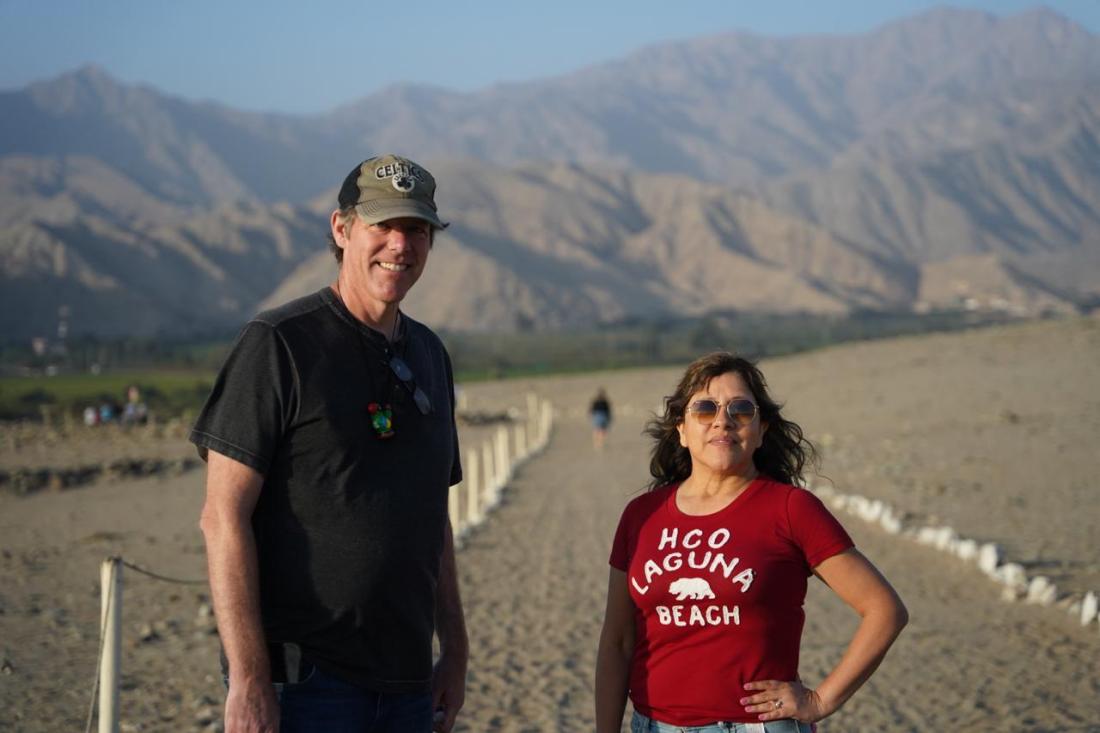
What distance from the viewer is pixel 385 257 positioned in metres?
3.43

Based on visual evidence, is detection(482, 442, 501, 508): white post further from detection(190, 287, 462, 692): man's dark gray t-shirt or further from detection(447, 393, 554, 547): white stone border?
detection(190, 287, 462, 692): man's dark gray t-shirt

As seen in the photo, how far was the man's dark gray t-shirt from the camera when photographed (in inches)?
124

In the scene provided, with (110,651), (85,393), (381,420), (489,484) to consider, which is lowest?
(110,651)

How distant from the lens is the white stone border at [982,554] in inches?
423

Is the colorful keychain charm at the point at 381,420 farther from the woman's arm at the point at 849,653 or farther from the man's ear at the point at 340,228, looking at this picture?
the woman's arm at the point at 849,653

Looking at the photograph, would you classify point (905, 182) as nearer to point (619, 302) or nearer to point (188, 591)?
point (619, 302)

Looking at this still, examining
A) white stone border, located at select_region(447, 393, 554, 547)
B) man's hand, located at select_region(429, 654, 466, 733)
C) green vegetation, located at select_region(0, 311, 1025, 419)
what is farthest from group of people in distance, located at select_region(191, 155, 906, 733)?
green vegetation, located at select_region(0, 311, 1025, 419)

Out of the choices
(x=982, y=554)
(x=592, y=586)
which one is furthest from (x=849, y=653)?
(x=982, y=554)

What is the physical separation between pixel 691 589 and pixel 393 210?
1254 millimetres

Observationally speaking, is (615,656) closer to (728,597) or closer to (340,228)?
(728,597)

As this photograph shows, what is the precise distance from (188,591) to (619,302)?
374 ft

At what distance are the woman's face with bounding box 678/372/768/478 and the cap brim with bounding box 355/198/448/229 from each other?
0.93 m

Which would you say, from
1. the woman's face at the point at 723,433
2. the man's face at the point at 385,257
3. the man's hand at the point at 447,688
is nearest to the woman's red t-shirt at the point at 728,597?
the woman's face at the point at 723,433

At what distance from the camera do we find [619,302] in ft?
411
